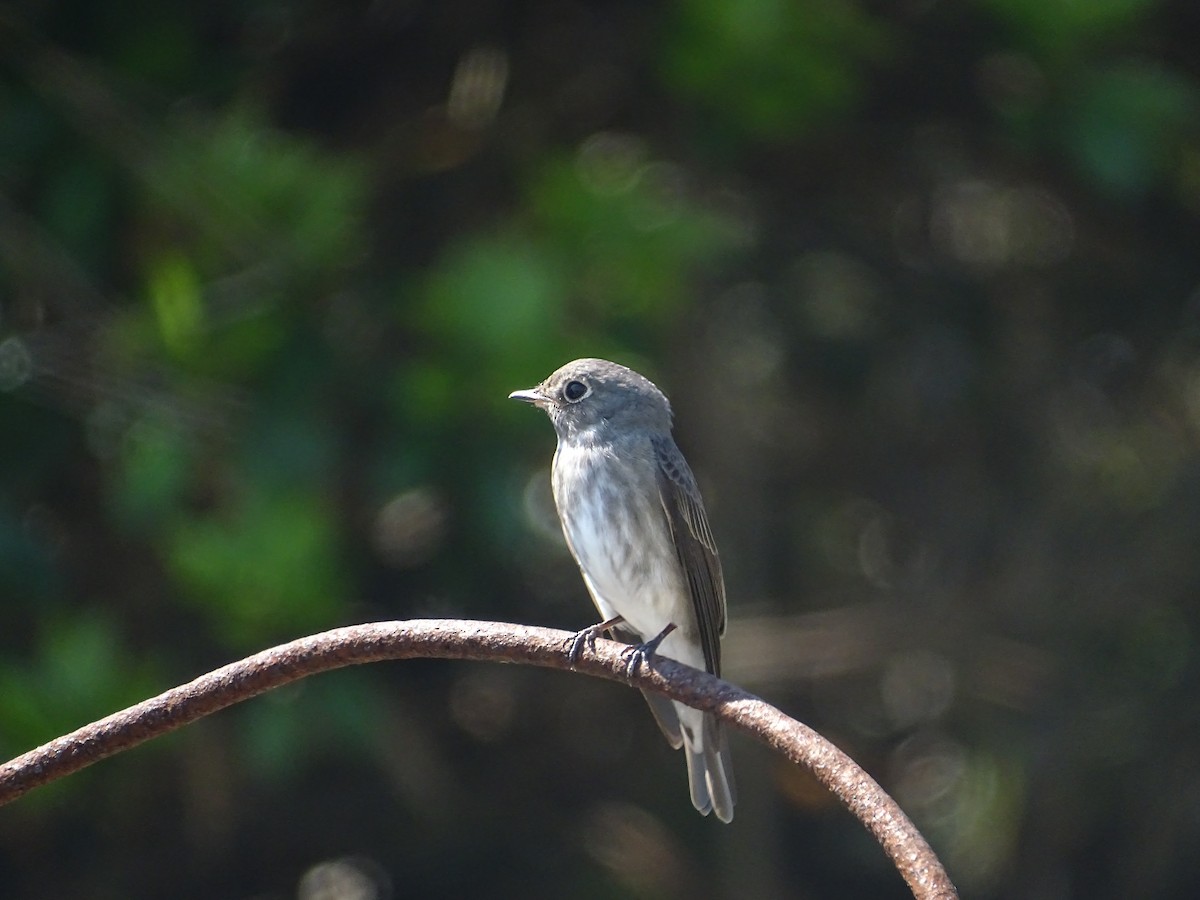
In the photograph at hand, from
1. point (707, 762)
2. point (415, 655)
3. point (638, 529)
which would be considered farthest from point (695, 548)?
point (415, 655)

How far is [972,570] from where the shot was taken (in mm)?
5426

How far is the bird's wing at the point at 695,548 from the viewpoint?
3723 mm

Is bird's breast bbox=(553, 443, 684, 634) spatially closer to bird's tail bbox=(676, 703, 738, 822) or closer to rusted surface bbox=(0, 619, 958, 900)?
bird's tail bbox=(676, 703, 738, 822)

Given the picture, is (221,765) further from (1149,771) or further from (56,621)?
(1149,771)

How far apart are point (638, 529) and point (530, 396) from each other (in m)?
0.41

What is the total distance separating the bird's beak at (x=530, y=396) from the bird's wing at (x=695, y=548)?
0.32m

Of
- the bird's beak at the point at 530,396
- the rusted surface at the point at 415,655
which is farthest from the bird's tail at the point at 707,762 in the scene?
the rusted surface at the point at 415,655

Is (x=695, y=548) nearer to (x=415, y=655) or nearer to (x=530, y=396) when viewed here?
(x=530, y=396)

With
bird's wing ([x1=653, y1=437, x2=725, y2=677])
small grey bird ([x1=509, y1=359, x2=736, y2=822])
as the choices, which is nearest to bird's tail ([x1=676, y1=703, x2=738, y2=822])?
small grey bird ([x1=509, y1=359, x2=736, y2=822])

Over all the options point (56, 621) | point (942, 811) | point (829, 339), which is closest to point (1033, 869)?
point (942, 811)

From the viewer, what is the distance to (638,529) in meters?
3.74

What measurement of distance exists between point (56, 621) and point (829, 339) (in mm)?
2682

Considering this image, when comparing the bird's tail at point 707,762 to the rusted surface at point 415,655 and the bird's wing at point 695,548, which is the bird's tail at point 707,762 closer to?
the bird's wing at point 695,548

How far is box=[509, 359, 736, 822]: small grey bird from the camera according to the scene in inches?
146
